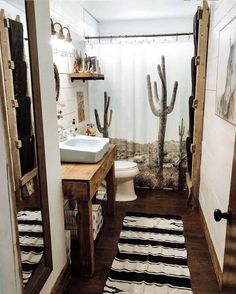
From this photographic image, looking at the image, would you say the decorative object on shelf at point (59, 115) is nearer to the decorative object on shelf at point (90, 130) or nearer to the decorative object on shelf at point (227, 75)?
the decorative object on shelf at point (90, 130)

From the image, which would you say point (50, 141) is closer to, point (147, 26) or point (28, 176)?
point (28, 176)

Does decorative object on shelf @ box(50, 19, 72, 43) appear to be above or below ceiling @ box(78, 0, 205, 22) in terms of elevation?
below

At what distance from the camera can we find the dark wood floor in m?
2.05

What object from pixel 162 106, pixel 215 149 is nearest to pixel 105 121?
pixel 162 106

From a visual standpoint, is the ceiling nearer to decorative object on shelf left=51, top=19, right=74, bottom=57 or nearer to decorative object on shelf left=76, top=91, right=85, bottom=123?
decorative object on shelf left=51, top=19, right=74, bottom=57

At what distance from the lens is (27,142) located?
4.95 ft

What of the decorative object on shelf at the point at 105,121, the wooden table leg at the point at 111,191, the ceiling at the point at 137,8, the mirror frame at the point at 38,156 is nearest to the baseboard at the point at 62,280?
the mirror frame at the point at 38,156

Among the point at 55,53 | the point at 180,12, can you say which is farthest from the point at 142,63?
the point at 55,53

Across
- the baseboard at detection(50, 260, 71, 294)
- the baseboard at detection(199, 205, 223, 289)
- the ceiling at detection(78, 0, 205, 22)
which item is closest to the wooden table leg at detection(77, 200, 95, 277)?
the baseboard at detection(50, 260, 71, 294)

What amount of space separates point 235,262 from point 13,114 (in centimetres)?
120

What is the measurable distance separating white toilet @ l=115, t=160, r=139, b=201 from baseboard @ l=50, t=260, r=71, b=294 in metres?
1.46

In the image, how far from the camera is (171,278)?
6.89 ft

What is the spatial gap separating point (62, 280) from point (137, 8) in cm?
326

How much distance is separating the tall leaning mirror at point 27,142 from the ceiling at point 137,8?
210 centimetres
